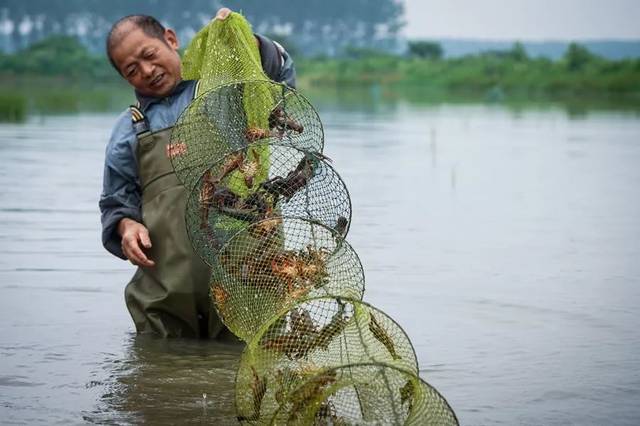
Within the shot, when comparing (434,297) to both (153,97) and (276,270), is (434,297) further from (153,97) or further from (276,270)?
(276,270)

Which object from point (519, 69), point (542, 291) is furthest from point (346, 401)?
point (519, 69)

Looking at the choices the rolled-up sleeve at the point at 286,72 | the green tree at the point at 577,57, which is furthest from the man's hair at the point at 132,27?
the green tree at the point at 577,57

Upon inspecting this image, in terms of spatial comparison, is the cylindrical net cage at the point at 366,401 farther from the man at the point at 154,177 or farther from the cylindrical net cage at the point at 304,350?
the man at the point at 154,177

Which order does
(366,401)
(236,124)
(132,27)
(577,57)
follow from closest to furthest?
1. (366,401)
2. (236,124)
3. (132,27)
4. (577,57)

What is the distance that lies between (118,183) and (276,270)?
1224 millimetres

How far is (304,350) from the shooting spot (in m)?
5.58

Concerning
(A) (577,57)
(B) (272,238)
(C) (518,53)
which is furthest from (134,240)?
(C) (518,53)

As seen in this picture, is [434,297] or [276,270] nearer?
[276,270]

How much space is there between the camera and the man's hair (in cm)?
660

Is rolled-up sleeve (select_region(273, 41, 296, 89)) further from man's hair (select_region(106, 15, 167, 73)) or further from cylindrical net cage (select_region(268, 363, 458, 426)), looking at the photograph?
cylindrical net cage (select_region(268, 363, 458, 426))

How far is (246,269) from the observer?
614 centimetres

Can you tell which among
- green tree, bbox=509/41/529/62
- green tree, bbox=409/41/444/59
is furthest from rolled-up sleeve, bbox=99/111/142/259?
green tree, bbox=409/41/444/59

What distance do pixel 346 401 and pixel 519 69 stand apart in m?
61.6

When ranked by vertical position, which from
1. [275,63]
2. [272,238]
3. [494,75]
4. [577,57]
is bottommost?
[494,75]
